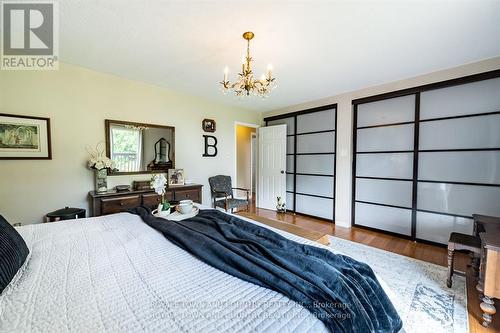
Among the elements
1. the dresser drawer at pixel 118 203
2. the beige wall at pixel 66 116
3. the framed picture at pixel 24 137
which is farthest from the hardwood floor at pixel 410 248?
the framed picture at pixel 24 137

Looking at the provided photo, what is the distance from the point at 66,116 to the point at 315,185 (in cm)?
412

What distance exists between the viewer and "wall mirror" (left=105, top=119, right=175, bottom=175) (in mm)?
2914

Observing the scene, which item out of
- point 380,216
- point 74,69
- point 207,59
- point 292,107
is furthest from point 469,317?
point 74,69

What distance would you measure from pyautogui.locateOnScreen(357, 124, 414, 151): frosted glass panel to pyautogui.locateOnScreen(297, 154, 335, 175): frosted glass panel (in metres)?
0.56

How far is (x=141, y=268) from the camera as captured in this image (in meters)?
0.98

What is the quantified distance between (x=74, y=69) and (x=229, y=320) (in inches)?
133

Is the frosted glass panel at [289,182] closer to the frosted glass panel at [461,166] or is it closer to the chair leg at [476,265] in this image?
the frosted glass panel at [461,166]

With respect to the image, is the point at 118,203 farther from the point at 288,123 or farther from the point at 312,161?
the point at 288,123

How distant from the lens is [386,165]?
325cm

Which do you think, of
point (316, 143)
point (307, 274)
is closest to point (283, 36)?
point (307, 274)

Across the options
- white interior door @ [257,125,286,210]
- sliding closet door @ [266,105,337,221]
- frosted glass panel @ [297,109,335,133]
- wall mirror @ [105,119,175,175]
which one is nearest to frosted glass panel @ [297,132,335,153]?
sliding closet door @ [266,105,337,221]

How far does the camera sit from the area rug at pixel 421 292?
1483mm

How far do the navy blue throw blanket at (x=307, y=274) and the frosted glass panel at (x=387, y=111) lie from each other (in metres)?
2.96

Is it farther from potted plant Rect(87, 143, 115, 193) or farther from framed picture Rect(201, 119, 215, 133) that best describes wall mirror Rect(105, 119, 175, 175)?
framed picture Rect(201, 119, 215, 133)
